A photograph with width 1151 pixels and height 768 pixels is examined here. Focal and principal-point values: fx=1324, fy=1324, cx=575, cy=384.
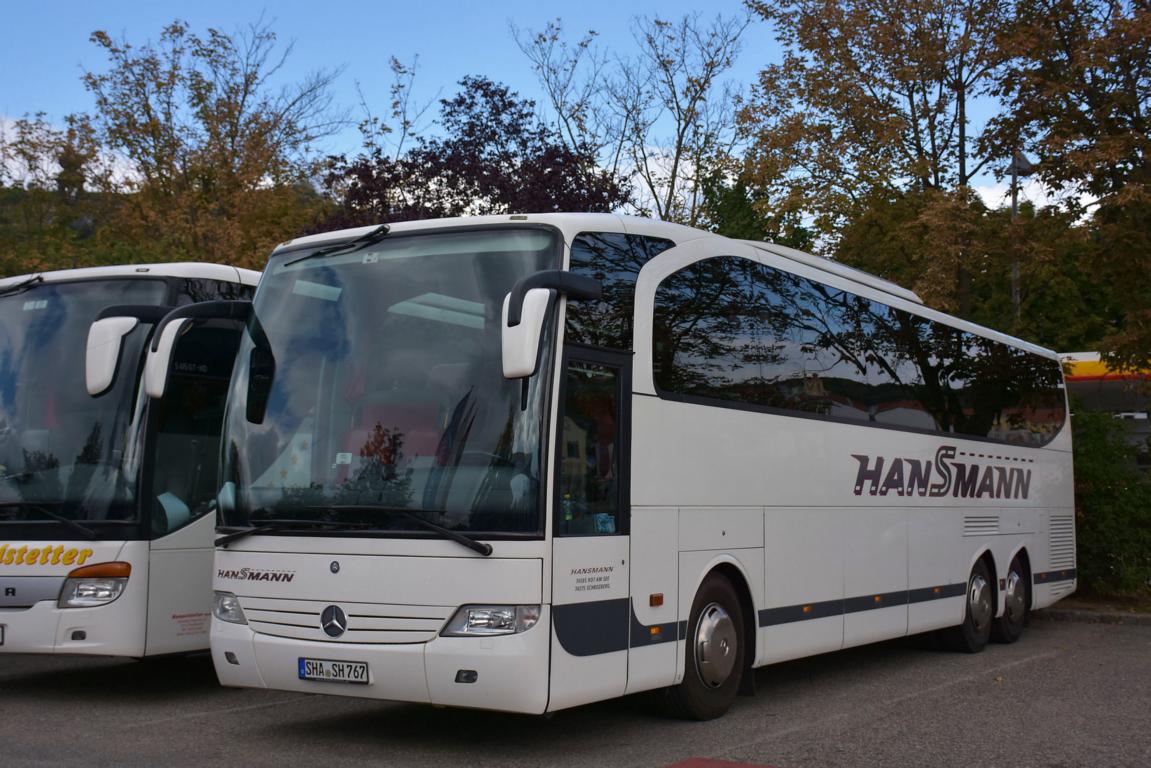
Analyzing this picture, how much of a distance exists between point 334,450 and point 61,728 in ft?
9.37

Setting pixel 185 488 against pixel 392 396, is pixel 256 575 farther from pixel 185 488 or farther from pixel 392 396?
pixel 185 488

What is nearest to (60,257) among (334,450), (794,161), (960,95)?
(794,161)

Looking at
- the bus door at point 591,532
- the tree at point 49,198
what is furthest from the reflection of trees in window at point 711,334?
the tree at point 49,198

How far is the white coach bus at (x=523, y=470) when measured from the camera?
7719 millimetres

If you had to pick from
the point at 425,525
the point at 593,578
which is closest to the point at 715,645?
the point at 593,578

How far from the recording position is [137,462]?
10.0 metres

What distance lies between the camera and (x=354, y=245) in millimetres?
8945

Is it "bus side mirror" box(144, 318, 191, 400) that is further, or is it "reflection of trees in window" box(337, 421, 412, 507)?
"bus side mirror" box(144, 318, 191, 400)

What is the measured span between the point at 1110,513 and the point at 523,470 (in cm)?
1324

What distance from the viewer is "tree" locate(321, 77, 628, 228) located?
2586cm

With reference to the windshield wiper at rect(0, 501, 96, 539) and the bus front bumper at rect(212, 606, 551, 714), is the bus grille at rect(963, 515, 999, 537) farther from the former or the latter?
the windshield wiper at rect(0, 501, 96, 539)

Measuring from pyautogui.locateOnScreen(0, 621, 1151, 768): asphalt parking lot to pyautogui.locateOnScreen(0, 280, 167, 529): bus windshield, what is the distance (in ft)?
5.08

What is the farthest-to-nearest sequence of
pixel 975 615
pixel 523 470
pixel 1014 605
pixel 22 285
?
pixel 1014 605 < pixel 975 615 < pixel 22 285 < pixel 523 470

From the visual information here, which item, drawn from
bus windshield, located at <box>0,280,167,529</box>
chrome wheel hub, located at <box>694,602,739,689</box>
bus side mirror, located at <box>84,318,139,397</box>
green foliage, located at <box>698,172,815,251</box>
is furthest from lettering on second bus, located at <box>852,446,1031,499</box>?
bus side mirror, located at <box>84,318,139,397</box>
